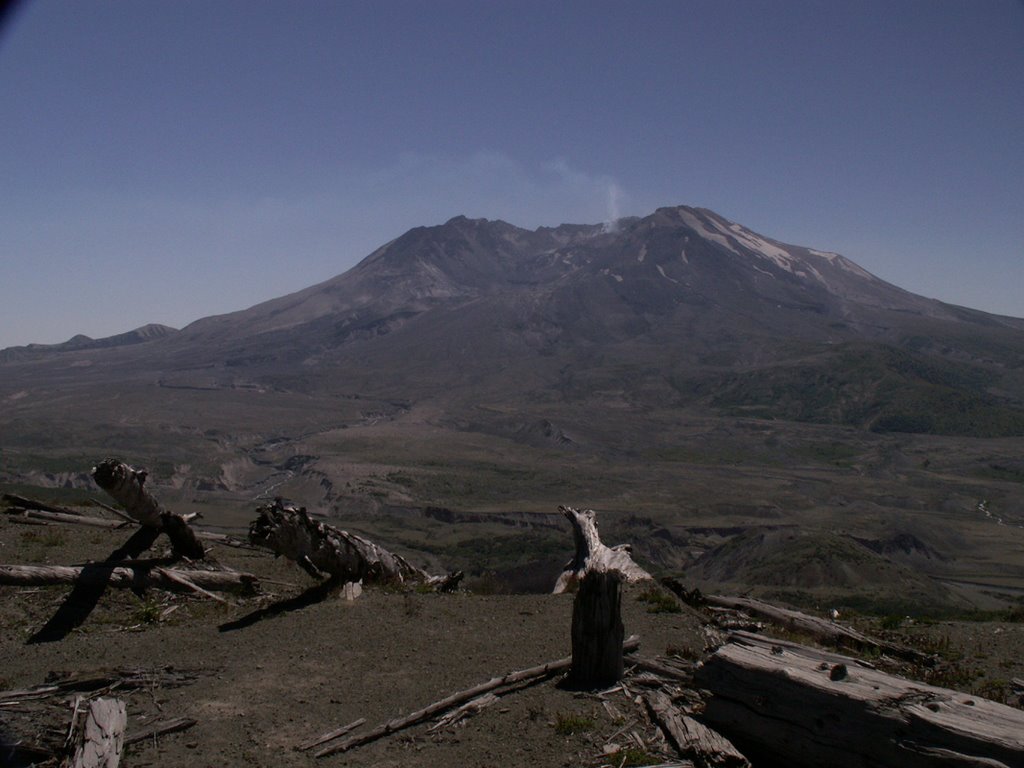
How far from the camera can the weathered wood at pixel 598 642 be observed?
684 centimetres

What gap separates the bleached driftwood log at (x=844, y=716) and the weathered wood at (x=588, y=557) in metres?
5.56

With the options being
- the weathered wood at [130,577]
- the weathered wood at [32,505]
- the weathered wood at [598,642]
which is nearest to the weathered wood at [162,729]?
the weathered wood at [598,642]

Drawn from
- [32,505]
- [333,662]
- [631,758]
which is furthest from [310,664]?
[32,505]

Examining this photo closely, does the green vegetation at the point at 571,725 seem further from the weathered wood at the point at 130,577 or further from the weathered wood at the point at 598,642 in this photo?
the weathered wood at the point at 130,577

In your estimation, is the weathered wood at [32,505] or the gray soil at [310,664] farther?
the weathered wood at [32,505]

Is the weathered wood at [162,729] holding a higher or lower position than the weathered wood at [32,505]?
lower

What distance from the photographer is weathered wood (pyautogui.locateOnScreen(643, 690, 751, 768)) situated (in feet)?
17.9

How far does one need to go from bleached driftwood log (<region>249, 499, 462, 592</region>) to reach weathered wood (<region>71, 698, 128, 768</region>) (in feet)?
12.8

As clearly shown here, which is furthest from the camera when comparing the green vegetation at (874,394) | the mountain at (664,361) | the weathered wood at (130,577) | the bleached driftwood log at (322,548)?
the mountain at (664,361)

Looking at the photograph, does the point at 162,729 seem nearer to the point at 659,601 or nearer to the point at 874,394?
the point at 659,601

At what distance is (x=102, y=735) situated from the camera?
5453 millimetres

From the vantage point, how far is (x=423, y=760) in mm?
5664

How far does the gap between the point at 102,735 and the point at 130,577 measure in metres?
4.27

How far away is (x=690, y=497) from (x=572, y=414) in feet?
157
